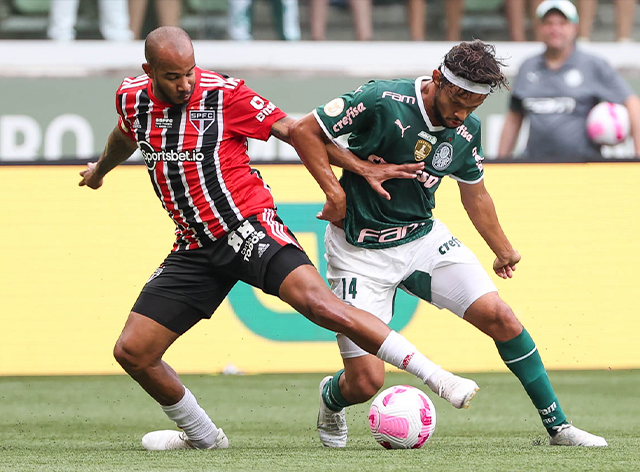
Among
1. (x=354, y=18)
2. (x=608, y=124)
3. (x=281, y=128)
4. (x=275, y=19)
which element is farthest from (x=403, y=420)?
(x=354, y=18)

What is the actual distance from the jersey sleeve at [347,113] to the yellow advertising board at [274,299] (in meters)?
2.84

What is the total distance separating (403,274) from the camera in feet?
17.5

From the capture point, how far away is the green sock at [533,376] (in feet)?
16.8

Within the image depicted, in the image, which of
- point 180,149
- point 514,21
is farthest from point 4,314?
point 514,21

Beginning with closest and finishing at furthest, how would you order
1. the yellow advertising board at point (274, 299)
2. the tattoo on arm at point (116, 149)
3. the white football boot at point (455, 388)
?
the white football boot at point (455, 388)
the tattoo on arm at point (116, 149)
the yellow advertising board at point (274, 299)

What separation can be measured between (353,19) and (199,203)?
6872 mm

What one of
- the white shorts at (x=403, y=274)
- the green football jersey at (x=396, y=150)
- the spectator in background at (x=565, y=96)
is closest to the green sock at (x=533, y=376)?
the white shorts at (x=403, y=274)

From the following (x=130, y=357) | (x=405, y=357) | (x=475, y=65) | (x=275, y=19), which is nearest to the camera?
(x=405, y=357)

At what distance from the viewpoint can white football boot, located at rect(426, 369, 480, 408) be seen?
13.9 feet

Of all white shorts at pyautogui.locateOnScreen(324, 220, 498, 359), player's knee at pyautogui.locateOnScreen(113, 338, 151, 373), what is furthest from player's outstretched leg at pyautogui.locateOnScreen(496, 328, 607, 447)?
player's knee at pyautogui.locateOnScreen(113, 338, 151, 373)

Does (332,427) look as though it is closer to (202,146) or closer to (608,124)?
(202,146)

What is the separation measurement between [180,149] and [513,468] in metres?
2.08

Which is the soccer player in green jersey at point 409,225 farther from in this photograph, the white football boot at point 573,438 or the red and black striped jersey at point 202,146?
the red and black striped jersey at point 202,146

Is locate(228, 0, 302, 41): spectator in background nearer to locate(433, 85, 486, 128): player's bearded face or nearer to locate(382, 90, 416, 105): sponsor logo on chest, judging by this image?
locate(382, 90, 416, 105): sponsor logo on chest
